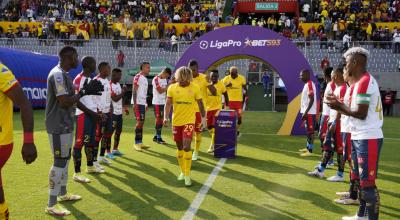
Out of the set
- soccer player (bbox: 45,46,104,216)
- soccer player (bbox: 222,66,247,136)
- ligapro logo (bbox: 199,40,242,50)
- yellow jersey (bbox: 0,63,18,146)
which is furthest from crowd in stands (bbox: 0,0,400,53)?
yellow jersey (bbox: 0,63,18,146)

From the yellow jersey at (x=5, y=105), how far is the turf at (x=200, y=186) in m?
2.04

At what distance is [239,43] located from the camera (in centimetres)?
1438

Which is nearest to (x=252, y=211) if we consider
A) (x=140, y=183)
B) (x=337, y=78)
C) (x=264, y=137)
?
(x=140, y=183)

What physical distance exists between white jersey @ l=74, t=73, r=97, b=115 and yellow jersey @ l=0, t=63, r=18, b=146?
3.40m

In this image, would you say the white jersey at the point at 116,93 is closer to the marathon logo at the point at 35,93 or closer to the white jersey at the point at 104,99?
the white jersey at the point at 104,99

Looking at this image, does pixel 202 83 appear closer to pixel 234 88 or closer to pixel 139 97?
pixel 139 97

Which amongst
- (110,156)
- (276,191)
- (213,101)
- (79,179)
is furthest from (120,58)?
(276,191)

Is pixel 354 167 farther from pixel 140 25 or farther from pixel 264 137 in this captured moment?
pixel 140 25

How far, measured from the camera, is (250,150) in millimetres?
11453

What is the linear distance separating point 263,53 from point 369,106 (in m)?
9.27

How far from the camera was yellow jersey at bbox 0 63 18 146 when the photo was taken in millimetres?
4117

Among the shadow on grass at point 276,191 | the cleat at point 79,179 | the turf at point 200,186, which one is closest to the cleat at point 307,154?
the turf at point 200,186

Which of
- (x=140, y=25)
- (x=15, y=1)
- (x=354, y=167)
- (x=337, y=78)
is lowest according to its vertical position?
(x=354, y=167)

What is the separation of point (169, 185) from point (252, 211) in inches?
72.0
